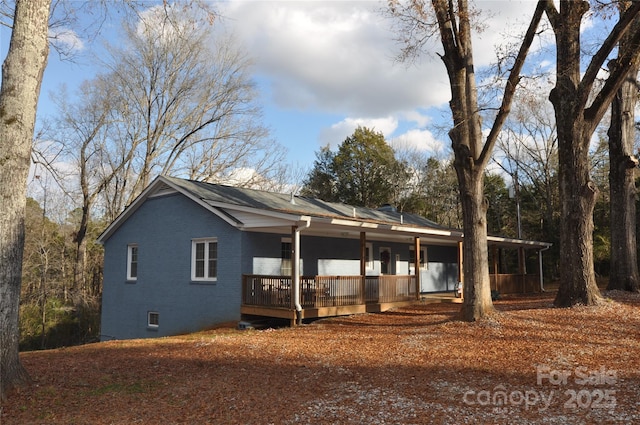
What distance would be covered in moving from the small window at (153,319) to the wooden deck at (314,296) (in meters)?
4.44

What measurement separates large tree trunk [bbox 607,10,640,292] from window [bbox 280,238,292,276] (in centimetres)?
1053

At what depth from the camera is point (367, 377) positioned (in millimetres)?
6988

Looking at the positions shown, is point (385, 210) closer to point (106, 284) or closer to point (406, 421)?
point (106, 284)

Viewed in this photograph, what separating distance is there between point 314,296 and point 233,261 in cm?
267

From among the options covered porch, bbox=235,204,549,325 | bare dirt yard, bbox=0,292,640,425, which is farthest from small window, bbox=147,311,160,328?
bare dirt yard, bbox=0,292,640,425

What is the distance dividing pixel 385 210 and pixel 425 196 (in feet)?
54.5

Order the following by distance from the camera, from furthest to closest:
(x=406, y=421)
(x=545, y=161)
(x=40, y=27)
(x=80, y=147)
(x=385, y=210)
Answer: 1. (x=545, y=161)
2. (x=80, y=147)
3. (x=385, y=210)
4. (x=40, y=27)
5. (x=406, y=421)

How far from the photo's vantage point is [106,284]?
60.6ft

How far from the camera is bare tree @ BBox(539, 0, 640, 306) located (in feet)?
37.7

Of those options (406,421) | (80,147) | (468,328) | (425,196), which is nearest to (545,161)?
(425,196)

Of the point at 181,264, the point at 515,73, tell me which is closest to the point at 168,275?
the point at 181,264

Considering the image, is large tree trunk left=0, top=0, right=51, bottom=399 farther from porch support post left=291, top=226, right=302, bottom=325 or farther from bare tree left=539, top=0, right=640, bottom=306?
bare tree left=539, top=0, right=640, bottom=306

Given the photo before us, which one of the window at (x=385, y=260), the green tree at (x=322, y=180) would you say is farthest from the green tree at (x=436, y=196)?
the window at (x=385, y=260)

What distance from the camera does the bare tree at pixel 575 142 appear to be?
11.5 m
